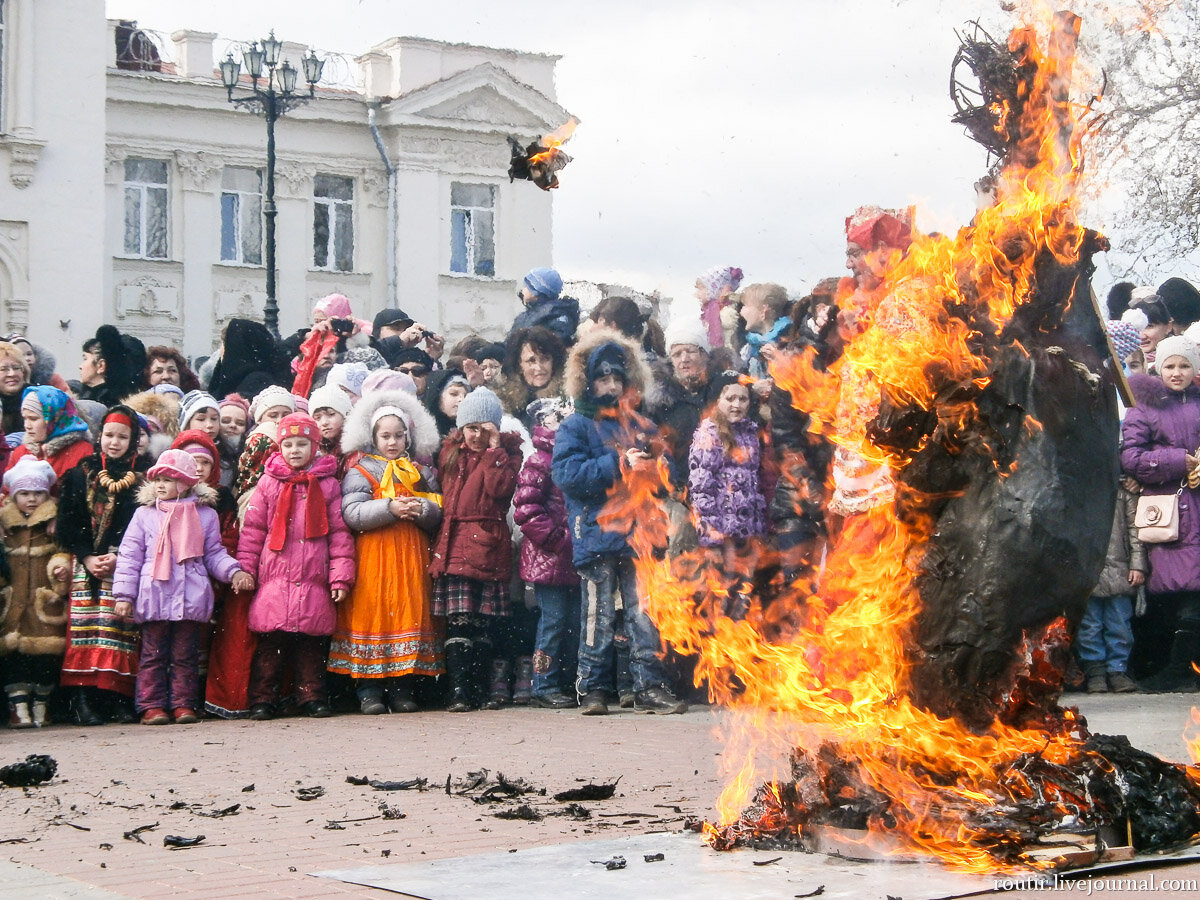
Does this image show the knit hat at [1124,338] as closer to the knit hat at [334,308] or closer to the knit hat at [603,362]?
the knit hat at [603,362]

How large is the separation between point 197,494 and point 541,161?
12.9ft

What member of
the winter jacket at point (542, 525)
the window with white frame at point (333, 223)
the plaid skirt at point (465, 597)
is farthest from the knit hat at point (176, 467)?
the window with white frame at point (333, 223)

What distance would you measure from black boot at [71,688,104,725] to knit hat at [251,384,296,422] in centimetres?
226

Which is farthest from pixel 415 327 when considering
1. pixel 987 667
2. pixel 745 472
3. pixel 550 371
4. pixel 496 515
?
pixel 987 667

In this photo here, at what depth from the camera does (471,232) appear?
36906 mm

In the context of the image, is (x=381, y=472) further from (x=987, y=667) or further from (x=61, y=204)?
(x=61, y=204)

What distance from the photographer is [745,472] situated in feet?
36.0

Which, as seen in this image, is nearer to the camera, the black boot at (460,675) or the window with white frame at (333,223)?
the black boot at (460,675)

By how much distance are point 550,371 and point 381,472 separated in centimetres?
163

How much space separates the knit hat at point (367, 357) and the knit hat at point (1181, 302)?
609 cm

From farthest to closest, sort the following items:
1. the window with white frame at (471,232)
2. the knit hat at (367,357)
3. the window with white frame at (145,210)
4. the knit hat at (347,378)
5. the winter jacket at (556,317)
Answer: the window with white frame at (471,232)
the window with white frame at (145,210)
the knit hat at (367,357)
the winter jacket at (556,317)
the knit hat at (347,378)

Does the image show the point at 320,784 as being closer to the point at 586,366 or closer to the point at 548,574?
the point at 548,574

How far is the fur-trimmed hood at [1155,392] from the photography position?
11.6 m

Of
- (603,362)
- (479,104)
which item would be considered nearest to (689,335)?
(603,362)
